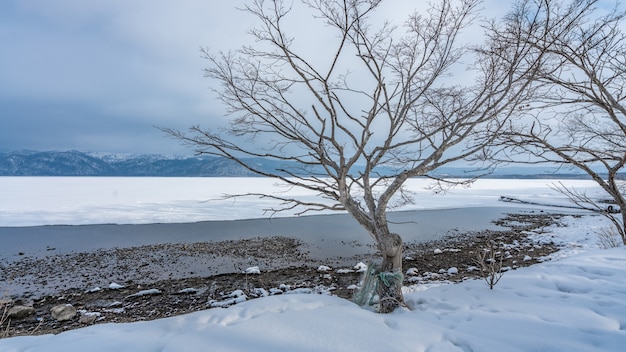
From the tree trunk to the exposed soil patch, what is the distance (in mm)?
3317

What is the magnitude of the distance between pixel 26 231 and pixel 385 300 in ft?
59.8

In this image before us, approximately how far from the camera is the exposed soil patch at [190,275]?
272 inches

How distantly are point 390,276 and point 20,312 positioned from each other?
7.57 m

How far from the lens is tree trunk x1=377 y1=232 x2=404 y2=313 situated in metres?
4.09

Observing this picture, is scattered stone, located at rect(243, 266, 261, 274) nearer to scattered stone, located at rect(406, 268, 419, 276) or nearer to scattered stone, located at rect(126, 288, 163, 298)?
scattered stone, located at rect(126, 288, 163, 298)

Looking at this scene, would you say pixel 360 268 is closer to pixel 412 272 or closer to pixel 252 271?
pixel 412 272

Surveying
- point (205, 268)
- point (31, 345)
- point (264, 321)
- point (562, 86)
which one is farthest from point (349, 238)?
point (31, 345)

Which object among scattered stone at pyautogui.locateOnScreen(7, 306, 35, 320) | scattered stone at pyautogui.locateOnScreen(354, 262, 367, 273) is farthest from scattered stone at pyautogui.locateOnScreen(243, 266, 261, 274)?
scattered stone at pyautogui.locateOnScreen(7, 306, 35, 320)

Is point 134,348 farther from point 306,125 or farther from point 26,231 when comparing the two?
point 26,231

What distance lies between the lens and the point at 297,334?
3070 millimetres

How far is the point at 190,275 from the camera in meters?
9.29

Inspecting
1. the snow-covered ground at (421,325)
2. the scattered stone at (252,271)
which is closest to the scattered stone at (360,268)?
the scattered stone at (252,271)

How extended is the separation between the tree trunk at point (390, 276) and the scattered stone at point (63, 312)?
6.36 meters

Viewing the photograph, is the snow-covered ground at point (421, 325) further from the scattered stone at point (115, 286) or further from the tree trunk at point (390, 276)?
the scattered stone at point (115, 286)
